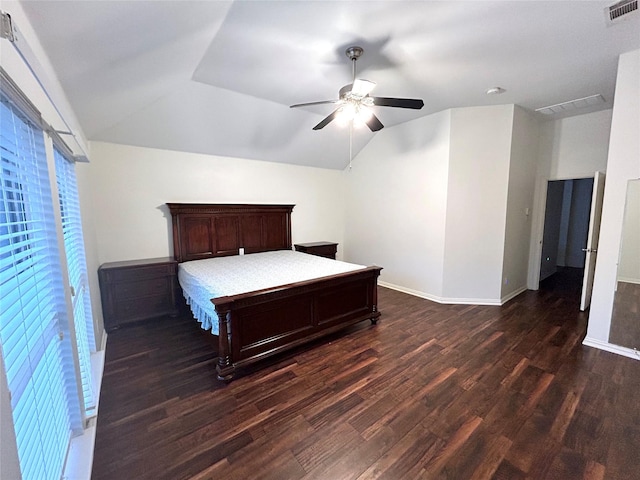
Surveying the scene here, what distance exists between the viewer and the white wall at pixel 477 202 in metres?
3.90

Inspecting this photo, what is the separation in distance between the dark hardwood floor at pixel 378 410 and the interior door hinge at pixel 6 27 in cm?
209

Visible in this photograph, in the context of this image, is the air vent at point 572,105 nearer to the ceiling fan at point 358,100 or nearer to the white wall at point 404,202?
the white wall at point 404,202

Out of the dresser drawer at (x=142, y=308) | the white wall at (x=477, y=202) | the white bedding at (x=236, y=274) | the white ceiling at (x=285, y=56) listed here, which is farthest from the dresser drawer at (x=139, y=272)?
the white wall at (x=477, y=202)

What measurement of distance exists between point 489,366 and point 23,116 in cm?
364

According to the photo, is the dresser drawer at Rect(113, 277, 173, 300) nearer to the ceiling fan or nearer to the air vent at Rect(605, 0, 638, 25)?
the ceiling fan

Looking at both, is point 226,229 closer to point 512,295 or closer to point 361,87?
point 361,87

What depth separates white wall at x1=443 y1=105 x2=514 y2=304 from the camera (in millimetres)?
3905

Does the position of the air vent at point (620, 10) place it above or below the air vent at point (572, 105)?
above

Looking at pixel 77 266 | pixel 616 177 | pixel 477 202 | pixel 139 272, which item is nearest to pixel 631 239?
pixel 616 177

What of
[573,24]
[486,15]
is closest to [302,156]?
[486,15]

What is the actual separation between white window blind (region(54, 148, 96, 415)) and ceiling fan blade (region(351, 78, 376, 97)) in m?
2.21

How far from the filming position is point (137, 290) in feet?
11.1

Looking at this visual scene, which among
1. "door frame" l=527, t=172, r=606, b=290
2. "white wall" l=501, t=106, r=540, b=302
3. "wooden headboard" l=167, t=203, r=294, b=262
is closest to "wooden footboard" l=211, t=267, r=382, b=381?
"wooden headboard" l=167, t=203, r=294, b=262

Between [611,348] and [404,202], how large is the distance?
119 inches
